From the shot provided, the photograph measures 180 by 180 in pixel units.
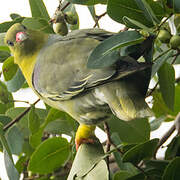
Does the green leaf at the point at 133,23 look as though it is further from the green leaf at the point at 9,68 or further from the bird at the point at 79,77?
the green leaf at the point at 9,68

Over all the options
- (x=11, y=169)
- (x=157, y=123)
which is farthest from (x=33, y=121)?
(x=157, y=123)

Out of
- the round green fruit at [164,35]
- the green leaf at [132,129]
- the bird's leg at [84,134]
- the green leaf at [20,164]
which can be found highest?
the round green fruit at [164,35]

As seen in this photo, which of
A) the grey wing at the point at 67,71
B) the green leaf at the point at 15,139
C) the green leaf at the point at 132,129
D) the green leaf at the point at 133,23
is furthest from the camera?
the green leaf at the point at 15,139

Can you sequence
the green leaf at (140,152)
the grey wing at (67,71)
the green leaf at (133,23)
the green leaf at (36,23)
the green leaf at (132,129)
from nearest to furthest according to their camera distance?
the green leaf at (133,23) → the green leaf at (140,152) → the grey wing at (67,71) → the green leaf at (36,23) → the green leaf at (132,129)

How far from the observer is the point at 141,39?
0.76 metres

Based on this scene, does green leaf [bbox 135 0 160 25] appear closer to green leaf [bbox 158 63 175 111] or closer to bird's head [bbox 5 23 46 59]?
green leaf [bbox 158 63 175 111]

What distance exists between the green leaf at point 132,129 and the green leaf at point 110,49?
41 centimetres

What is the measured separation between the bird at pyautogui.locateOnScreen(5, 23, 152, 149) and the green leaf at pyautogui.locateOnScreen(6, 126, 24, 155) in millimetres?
183

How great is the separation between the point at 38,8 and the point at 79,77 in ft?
0.98

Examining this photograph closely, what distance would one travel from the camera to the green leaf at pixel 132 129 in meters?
1.19

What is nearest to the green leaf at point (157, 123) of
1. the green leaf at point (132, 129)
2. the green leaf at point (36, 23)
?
the green leaf at point (132, 129)

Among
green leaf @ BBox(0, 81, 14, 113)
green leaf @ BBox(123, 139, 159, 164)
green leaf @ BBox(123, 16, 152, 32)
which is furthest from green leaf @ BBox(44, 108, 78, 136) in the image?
green leaf @ BBox(123, 16, 152, 32)

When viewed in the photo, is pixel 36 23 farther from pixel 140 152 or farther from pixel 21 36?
pixel 140 152

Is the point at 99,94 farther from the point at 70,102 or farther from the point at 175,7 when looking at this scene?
the point at 175,7
